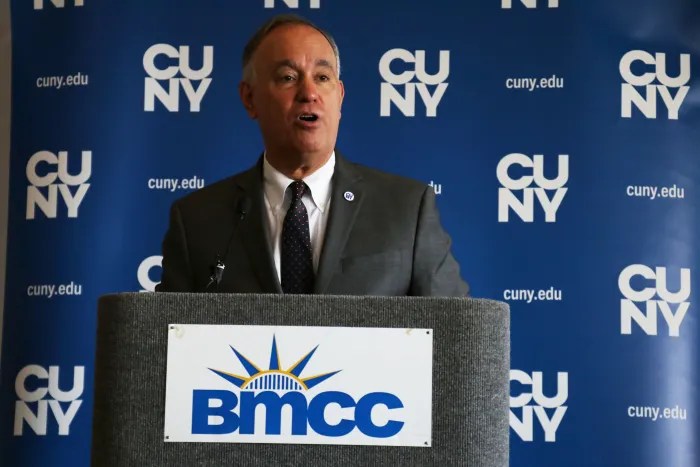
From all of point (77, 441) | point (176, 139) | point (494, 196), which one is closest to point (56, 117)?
point (176, 139)

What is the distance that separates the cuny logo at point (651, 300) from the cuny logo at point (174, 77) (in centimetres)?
177

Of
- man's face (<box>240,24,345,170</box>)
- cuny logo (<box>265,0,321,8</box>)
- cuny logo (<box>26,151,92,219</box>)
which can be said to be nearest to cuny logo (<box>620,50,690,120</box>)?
cuny logo (<box>265,0,321,8</box>)

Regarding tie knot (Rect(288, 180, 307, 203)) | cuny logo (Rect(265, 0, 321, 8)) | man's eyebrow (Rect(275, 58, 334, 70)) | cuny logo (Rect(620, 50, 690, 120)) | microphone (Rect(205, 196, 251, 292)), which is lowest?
microphone (Rect(205, 196, 251, 292))

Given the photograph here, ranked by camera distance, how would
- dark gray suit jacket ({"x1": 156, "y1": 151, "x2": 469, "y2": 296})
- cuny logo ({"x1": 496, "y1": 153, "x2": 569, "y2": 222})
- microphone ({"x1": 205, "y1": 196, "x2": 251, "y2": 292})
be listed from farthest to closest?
cuny logo ({"x1": 496, "y1": 153, "x2": 569, "y2": 222}) < dark gray suit jacket ({"x1": 156, "y1": 151, "x2": 469, "y2": 296}) < microphone ({"x1": 205, "y1": 196, "x2": 251, "y2": 292})

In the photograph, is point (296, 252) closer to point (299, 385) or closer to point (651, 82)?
point (299, 385)

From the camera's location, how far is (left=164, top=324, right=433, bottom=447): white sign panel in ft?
4.53

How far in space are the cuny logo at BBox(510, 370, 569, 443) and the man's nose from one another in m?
1.90

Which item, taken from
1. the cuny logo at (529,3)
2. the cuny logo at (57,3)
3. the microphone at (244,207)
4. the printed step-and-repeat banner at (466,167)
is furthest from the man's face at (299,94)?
the cuny logo at (57,3)

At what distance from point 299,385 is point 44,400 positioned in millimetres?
2686

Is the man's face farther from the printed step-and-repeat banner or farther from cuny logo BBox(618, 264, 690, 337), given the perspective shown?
cuny logo BBox(618, 264, 690, 337)

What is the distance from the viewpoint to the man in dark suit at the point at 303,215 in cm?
193

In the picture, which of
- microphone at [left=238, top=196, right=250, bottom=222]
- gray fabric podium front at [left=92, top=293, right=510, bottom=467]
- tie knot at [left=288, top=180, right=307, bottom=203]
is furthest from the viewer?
tie knot at [left=288, top=180, right=307, bottom=203]

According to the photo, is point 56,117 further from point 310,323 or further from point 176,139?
point 310,323

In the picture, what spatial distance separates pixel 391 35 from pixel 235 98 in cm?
66
